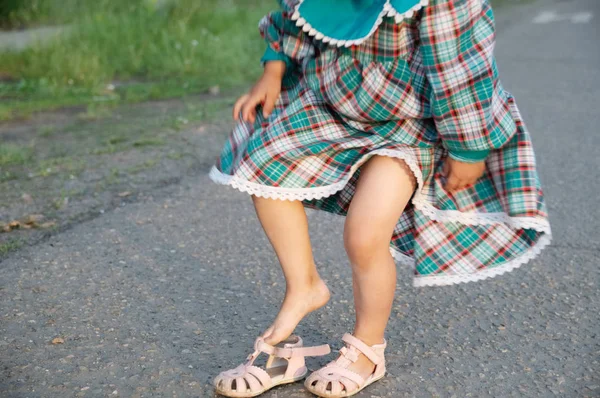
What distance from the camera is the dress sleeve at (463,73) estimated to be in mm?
2078

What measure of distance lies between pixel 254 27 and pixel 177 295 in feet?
19.9

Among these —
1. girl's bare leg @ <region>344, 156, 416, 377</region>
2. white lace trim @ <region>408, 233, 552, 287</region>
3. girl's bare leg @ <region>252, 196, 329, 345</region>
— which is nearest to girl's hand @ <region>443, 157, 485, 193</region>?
girl's bare leg @ <region>344, 156, 416, 377</region>

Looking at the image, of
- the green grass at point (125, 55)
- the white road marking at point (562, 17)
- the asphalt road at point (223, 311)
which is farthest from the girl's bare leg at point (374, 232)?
the white road marking at point (562, 17)

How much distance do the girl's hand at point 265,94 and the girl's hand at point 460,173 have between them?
1.64ft

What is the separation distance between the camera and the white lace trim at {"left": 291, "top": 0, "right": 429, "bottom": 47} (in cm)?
206

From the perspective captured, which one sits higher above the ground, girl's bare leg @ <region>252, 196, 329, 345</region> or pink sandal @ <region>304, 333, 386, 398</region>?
girl's bare leg @ <region>252, 196, 329, 345</region>

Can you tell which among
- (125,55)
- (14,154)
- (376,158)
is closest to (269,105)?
(376,158)

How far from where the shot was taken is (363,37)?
84.2 inches

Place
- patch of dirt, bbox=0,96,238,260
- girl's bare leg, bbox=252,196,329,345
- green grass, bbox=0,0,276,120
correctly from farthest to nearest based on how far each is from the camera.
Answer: green grass, bbox=0,0,276,120, patch of dirt, bbox=0,96,238,260, girl's bare leg, bbox=252,196,329,345

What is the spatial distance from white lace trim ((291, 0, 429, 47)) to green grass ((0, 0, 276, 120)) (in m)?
3.66

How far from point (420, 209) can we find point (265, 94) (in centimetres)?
52

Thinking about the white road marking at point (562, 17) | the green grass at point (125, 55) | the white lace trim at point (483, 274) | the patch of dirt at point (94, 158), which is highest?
the white lace trim at point (483, 274)

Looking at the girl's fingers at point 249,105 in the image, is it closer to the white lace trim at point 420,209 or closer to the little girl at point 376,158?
the little girl at point 376,158

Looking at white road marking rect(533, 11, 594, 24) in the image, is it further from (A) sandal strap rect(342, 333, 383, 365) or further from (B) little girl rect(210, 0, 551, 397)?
Result: (A) sandal strap rect(342, 333, 383, 365)
